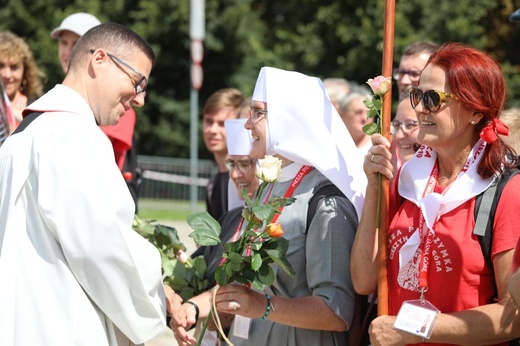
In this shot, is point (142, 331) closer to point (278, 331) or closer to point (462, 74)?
point (278, 331)

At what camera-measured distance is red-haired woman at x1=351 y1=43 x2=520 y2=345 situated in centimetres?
329

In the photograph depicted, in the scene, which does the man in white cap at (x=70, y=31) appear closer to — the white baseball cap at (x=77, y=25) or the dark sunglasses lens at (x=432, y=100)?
the white baseball cap at (x=77, y=25)

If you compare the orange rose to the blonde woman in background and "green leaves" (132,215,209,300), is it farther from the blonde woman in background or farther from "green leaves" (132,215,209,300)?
the blonde woman in background

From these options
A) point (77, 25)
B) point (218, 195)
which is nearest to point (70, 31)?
point (77, 25)

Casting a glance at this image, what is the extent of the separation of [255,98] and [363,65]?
76.9ft

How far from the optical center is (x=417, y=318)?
3.33 meters

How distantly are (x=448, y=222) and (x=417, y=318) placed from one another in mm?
402

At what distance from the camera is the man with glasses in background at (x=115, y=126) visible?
5852 millimetres

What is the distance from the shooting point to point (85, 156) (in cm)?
338

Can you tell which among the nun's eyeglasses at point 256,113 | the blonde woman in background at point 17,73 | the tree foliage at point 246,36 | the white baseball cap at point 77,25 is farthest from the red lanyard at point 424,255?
the tree foliage at point 246,36

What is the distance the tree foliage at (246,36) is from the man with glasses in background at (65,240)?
2291 cm

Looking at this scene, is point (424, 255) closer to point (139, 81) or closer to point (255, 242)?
point (255, 242)

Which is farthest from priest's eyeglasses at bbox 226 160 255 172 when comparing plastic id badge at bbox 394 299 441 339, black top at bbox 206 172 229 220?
plastic id badge at bbox 394 299 441 339

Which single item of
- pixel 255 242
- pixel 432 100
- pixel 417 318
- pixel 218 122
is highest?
pixel 432 100
